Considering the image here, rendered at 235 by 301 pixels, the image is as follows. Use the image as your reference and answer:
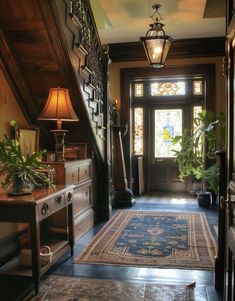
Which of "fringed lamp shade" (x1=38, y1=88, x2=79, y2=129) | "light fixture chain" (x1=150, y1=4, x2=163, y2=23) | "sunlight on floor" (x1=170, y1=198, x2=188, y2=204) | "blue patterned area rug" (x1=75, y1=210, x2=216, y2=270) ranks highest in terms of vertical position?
"light fixture chain" (x1=150, y1=4, x2=163, y2=23)

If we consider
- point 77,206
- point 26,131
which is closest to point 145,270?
point 77,206

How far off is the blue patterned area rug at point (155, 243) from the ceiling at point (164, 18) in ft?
9.74

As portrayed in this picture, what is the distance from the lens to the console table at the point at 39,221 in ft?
7.88

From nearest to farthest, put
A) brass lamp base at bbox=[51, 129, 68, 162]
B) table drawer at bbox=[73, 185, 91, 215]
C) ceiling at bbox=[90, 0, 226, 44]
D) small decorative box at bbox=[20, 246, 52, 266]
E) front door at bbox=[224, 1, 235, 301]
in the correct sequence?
front door at bbox=[224, 1, 235, 301] → small decorative box at bbox=[20, 246, 52, 266] → brass lamp base at bbox=[51, 129, 68, 162] → table drawer at bbox=[73, 185, 91, 215] → ceiling at bbox=[90, 0, 226, 44]

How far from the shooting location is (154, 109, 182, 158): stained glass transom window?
22.5 feet

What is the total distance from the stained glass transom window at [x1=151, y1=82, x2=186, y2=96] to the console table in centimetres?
409

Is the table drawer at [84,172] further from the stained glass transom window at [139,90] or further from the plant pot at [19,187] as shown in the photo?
the stained glass transom window at [139,90]

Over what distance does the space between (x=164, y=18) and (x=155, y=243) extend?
3255 mm

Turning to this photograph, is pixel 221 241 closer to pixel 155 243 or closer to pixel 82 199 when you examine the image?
pixel 155 243

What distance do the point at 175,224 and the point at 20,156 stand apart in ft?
8.62

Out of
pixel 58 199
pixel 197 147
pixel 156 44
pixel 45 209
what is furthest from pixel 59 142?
pixel 197 147

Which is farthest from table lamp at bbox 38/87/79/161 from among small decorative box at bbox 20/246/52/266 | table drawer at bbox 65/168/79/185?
small decorative box at bbox 20/246/52/266

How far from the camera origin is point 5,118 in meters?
3.16

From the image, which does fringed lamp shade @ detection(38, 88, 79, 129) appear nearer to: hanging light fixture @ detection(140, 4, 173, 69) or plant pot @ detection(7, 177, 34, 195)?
plant pot @ detection(7, 177, 34, 195)
